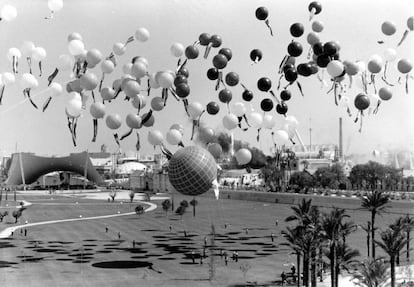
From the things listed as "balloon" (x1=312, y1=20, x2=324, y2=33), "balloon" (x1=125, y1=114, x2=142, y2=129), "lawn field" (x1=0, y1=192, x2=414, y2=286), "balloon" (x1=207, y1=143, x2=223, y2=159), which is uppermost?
"balloon" (x1=312, y1=20, x2=324, y2=33)

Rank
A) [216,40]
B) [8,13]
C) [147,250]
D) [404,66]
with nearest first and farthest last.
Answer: [8,13] → [404,66] → [216,40] → [147,250]

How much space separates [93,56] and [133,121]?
4584 mm

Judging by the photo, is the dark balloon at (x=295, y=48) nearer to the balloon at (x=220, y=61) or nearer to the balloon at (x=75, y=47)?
the balloon at (x=220, y=61)

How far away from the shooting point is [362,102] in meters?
32.0

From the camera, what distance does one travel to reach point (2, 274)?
42.9 metres

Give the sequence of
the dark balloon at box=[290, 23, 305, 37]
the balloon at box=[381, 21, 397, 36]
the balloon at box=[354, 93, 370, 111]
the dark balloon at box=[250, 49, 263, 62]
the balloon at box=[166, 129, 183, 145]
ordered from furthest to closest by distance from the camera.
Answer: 1. the dark balloon at box=[250, 49, 263, 62]
2. the balloon at box=[166, 129, 183, 145]
3. the dark balloon at box=[290, 23, 305, 37]
4. the balloon at box=[381, 21, 397, 36]
5. the balloon at box=[354, 93, 370, 111]

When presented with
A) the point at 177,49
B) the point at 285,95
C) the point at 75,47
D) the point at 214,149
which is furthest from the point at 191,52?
the point at 75,47

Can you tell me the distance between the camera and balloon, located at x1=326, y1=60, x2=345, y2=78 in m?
31.3

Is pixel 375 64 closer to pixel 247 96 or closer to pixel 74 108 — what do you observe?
pixel 247 96

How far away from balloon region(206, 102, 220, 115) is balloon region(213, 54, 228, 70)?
2549 mm

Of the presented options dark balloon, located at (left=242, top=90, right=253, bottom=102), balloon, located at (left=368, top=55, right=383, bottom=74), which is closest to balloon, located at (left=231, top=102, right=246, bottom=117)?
dark balloon, located at (left=242, top=90, right=253, bottom=102)

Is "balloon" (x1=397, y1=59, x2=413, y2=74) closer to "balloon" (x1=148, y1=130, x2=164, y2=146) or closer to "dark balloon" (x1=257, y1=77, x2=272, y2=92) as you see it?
"dark balloon" (x1=257, y1=77, x2=272, y2=92)

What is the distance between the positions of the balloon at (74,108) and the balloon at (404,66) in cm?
1948

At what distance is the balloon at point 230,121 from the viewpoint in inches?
1364
